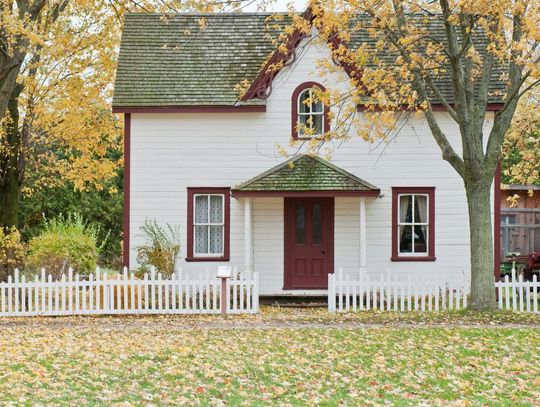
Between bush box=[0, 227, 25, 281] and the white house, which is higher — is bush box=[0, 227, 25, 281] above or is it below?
below

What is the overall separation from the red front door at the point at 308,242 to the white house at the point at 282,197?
0.09ft

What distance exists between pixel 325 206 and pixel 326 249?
1.15 metres

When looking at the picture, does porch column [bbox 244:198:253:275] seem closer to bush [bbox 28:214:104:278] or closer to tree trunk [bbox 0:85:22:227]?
bush [bbox 28:214:104:278]

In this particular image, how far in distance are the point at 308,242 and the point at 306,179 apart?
1.90 meters

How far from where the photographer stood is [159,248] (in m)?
23.0

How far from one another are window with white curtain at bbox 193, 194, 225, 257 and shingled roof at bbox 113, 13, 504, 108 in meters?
2.57

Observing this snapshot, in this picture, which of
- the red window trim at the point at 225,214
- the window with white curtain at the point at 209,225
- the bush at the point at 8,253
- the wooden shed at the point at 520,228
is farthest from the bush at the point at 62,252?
the wooden shed at the point at 520,228

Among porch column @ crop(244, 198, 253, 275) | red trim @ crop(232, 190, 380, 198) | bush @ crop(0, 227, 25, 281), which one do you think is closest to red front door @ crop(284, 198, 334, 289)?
red trim @ crop(232, 190, 380, 198)

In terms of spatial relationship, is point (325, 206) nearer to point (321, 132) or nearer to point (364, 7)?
point (321, 132)

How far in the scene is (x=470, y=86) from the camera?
1939cm

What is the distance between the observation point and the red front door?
23.8 m

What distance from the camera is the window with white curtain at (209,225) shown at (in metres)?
23.9

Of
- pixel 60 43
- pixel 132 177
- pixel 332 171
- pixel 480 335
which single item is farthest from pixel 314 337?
pixel 60 43

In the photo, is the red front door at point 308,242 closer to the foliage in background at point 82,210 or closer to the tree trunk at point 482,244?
the tree trunk at point 482,244
